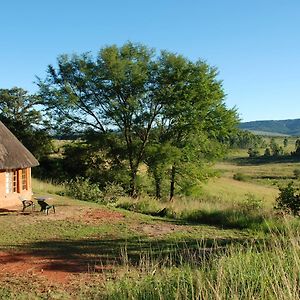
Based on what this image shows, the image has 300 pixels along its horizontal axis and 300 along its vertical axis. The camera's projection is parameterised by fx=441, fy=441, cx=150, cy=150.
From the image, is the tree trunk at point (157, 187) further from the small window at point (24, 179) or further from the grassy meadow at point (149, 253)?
the small window at point (24, 179)

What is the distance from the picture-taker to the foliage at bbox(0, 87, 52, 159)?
119 ft

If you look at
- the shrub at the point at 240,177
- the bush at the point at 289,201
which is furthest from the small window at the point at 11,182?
the shrub at the point at 240,177

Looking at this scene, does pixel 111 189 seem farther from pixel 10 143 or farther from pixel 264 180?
pixel 264 180

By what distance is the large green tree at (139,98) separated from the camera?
1256 inches

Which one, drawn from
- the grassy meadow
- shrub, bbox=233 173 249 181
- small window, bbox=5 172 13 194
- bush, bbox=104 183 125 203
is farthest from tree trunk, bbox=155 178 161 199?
shrub, bbox=233 173 249 181

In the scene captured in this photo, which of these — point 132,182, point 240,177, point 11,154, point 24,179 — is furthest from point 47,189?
point 240,177

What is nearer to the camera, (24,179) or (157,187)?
(24,179)

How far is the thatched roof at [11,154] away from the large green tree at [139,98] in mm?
10626

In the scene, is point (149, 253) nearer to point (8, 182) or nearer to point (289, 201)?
point (289, 201)

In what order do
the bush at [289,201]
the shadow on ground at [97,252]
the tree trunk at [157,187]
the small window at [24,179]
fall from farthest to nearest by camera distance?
the tree trunk at [157,187] < the small window at [24,179] < the bush at [289,201] < the shadow on ground at [97,252]

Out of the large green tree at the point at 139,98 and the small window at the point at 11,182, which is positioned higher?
the large green tree at the point at 139,98

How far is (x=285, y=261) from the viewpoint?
6.24 meters

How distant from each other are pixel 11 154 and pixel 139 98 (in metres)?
13.2

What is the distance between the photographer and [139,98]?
32.3 m
